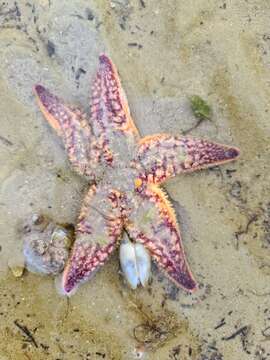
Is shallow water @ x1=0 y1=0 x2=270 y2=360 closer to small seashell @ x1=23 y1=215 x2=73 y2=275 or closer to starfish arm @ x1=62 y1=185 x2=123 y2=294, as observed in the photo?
small seashell @ x1=23 y1=215 x2=73 y2=275


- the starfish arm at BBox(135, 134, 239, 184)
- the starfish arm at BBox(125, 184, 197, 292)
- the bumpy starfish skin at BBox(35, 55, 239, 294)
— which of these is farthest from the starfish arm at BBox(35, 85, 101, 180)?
the starfish arm at BBox(125, 184, 197, 292)

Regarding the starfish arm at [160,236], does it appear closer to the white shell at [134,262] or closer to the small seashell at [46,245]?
the white shell at [134,262]

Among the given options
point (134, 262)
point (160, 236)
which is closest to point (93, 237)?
point (134, 262)

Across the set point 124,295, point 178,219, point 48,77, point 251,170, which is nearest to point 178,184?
point 178,219

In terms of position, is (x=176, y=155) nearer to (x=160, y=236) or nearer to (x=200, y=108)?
(x=200, y=108)

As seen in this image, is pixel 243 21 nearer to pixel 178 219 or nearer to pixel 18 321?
pixel 178 219
